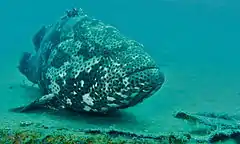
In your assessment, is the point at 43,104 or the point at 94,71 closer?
the point at 94,71

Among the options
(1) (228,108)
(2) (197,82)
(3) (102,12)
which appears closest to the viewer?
(1) (228,108)

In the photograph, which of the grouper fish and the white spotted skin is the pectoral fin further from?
the white spotted skin

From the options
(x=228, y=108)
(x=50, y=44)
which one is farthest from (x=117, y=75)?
(x=228, y=108)

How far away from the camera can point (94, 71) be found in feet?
17.0

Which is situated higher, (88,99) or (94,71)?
(94,71)

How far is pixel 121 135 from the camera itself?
140 inches

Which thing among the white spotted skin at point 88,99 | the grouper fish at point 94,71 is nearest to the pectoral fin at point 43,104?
the grouper fish at point 94,71

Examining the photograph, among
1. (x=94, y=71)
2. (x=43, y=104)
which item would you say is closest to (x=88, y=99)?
(x=94, y=71)

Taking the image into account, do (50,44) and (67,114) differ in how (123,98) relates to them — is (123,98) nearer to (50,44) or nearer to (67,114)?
(67,114)

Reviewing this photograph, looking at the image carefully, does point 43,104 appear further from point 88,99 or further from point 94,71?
point 94,71

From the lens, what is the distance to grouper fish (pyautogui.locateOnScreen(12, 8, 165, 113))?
4.82 m

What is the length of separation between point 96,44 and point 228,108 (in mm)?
3889

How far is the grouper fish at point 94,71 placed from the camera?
482cm

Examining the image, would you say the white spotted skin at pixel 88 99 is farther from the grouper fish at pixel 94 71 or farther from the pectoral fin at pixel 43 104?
the pectoral fin at pixel 43 104
